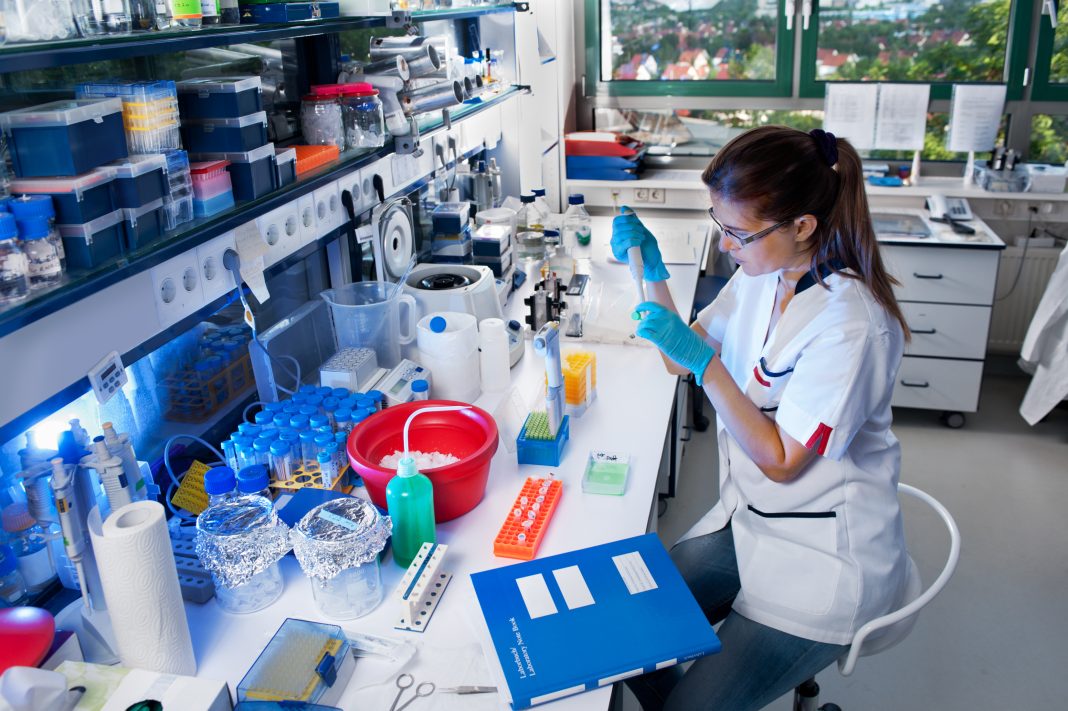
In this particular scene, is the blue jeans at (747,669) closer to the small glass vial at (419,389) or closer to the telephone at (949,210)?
the small glass vial at (419,389)

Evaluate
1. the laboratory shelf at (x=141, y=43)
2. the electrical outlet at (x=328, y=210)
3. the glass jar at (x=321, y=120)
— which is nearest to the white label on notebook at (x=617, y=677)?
the laboratory shelf at (x=141, y=43)

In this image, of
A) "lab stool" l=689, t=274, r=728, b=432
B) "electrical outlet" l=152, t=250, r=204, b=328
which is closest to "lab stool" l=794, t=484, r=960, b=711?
"electrical outlet" l=152, t=250, r=204, b=328

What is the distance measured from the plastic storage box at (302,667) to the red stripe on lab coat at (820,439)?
883mm

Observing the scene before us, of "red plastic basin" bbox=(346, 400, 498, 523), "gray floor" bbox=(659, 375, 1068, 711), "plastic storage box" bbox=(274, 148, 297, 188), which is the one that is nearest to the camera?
"red plastic basin" bbox=(346, 400, 498, 523)

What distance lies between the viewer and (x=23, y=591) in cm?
150

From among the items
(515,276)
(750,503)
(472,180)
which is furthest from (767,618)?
(472,180)

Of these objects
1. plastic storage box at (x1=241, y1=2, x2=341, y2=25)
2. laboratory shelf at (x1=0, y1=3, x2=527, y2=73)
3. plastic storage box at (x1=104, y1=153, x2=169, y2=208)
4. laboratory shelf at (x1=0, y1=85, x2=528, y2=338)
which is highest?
plastic storage box at (x1=241, y1=2, x2=341, y2=25)

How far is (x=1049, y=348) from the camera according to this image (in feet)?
11.6

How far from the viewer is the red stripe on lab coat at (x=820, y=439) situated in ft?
5.25

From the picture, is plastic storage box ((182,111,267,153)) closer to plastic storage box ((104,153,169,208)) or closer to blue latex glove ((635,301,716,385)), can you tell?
plastic storage box ((104,153,169,208))

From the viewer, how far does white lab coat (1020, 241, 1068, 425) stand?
339 cm

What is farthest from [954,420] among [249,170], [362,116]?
[249,170]

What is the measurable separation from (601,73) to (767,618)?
11.3ft

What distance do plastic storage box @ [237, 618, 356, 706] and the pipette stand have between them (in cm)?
12
